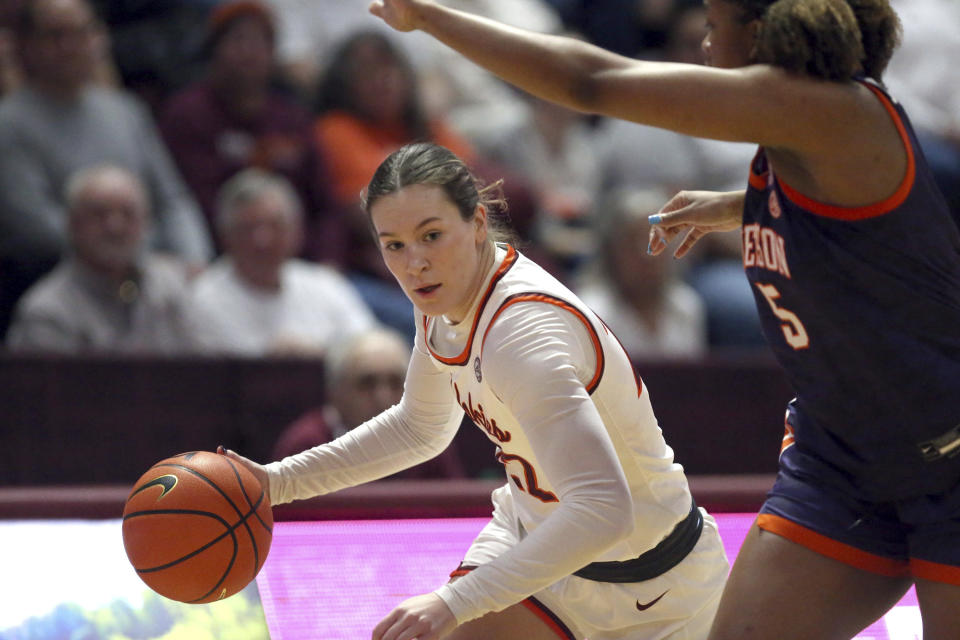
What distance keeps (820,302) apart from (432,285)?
2.52 ft

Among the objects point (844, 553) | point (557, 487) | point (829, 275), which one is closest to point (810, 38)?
point (829, 275)

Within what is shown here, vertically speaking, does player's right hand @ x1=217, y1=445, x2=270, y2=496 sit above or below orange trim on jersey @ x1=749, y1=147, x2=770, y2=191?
below

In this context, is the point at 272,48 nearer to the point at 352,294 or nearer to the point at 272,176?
the point at 272,176

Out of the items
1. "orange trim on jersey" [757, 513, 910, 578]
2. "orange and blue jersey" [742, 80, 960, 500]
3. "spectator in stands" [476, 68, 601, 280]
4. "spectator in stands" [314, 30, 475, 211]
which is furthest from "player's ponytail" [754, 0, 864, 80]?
"spectator in stands" [476, 68, 601, 280]

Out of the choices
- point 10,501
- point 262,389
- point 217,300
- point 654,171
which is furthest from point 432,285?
point 654,171

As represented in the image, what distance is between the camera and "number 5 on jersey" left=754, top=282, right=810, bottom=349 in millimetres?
2520

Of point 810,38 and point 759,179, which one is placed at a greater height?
point 810,38

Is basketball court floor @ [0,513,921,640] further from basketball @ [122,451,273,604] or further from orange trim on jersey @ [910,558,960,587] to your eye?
orange trim on jersey @ [910,558,960,587]

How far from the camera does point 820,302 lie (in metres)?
2.46

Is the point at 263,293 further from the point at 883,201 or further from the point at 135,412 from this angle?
the point at 883,201

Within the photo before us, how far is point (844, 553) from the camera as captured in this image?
2.62 metres

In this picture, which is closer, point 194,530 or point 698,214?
point 194,530

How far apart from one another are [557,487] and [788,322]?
0.57 meters

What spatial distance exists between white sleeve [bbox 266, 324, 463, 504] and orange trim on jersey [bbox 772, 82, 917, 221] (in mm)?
977
